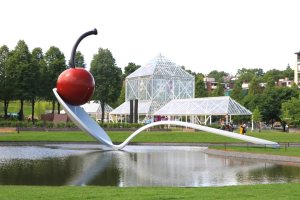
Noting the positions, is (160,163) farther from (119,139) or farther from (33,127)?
(33,127)

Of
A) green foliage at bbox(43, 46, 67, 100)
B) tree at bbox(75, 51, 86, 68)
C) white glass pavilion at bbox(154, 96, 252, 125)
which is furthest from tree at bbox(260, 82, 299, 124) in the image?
green foliage at bbox(43, 46, 67, 100)

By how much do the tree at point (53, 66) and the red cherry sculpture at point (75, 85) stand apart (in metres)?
41.9

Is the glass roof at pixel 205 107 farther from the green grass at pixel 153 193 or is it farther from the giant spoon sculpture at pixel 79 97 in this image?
the green grass at pixel 153 193

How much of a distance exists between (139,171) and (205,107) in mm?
52349

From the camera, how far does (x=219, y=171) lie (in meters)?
21.1

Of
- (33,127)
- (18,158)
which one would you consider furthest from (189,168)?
(33,127)

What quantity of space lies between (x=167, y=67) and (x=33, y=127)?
3695cm

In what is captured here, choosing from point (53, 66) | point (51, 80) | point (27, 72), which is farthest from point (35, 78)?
point (53, 66)

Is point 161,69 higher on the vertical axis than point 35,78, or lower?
higher

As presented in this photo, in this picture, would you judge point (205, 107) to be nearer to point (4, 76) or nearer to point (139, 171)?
point (4, 76)

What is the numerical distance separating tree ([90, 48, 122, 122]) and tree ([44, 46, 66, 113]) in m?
11.2

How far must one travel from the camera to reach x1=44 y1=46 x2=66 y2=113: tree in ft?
238

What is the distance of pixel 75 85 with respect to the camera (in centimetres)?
3028

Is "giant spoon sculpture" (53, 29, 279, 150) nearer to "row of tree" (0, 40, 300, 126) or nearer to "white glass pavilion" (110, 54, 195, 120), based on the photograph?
"row of tree" (0, 40, 300, 126)
